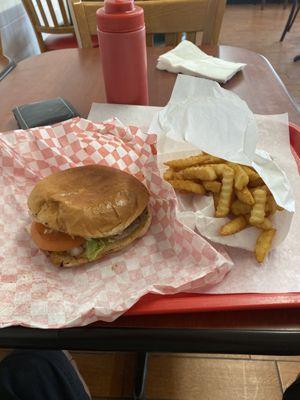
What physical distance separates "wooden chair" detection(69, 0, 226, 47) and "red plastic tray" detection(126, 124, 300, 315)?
1.51m

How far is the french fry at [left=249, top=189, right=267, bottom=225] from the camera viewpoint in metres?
0.69

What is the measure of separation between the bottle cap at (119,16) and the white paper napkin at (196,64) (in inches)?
16.5

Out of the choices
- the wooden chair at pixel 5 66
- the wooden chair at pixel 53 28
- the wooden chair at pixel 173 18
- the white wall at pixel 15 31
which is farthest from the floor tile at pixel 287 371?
the white wall at pixel 15 31

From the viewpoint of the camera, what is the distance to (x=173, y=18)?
67.9 inches

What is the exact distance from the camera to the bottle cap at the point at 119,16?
98cm

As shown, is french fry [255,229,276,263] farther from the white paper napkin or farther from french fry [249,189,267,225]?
the white paper napkin

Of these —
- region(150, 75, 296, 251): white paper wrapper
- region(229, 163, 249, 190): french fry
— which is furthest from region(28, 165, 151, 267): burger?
region(229, 163, 249, 190): french fry

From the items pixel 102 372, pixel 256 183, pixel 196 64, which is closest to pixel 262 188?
pixel 256 183

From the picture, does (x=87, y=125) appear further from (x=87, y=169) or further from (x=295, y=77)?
(x=295, y=77)

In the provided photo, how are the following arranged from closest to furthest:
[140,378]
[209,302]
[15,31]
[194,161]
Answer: [209,302] → [194,161] → [140,378] → [15,31]

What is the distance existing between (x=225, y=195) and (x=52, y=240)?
0.40 metres

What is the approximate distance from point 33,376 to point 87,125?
2.57 ft

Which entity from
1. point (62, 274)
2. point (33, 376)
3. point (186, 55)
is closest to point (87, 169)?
point (62, 274)

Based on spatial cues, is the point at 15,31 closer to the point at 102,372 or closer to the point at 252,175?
the point at 102,372
